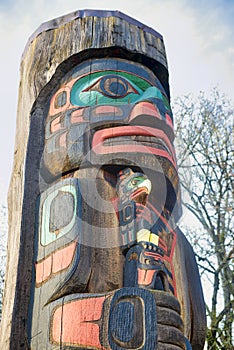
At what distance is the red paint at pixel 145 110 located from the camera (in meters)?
3.81

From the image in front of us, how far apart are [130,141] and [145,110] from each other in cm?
31

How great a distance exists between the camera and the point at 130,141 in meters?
3.67

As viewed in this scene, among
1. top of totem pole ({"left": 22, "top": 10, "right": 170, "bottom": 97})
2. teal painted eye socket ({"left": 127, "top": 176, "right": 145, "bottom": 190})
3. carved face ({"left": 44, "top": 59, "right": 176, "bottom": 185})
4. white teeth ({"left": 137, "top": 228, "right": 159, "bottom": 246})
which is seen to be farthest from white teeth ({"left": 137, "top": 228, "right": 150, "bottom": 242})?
top of totem pole ({"left": 22, "top": 10, "right": 170, "bottom": 97})

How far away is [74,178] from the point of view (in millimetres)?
3453

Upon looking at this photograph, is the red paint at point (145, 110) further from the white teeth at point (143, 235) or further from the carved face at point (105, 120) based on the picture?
the white teeth at point (143, 235)

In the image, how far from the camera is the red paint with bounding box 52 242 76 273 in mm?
3043

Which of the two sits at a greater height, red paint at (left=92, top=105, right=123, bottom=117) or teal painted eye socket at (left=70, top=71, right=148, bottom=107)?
teal painted eye socket at (left=70, top=71, right=148, bottom=107)

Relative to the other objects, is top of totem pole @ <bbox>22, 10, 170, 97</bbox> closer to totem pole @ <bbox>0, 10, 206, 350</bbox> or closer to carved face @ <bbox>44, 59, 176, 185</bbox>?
totem pole @ <bbox>0, 10, 206, 350</bbox>

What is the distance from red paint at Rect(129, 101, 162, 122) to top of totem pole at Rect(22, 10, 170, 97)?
743mm

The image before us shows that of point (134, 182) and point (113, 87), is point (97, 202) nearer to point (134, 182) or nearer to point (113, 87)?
point (134, 182)

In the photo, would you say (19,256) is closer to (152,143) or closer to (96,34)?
(152,143)

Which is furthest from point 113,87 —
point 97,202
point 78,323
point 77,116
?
point 78,323

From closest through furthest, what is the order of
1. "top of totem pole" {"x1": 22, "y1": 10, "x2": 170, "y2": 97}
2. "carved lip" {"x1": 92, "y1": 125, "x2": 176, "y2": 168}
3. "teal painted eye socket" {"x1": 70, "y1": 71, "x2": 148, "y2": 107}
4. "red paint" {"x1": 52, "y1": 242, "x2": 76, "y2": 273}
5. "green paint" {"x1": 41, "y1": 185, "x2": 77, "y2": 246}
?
"red paint" {"x1": 52, "y1": 242, "x2": 76, "y2": 273} → "green paint" {"x1": 41, "y1": 185, "x2": 77, "y2": 246} → "carved lip" {"x1": 92, "y1": 125, "x2": 176, "y2": 168} → "teal painted eye socket" {"x1": 70, "y1": 71, "x2": 148, "y2": 107} → "top of totem pole" {"x1": 22, "y1": 10, "x2": 170, "y2": 97}

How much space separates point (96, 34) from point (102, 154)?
1299mm
